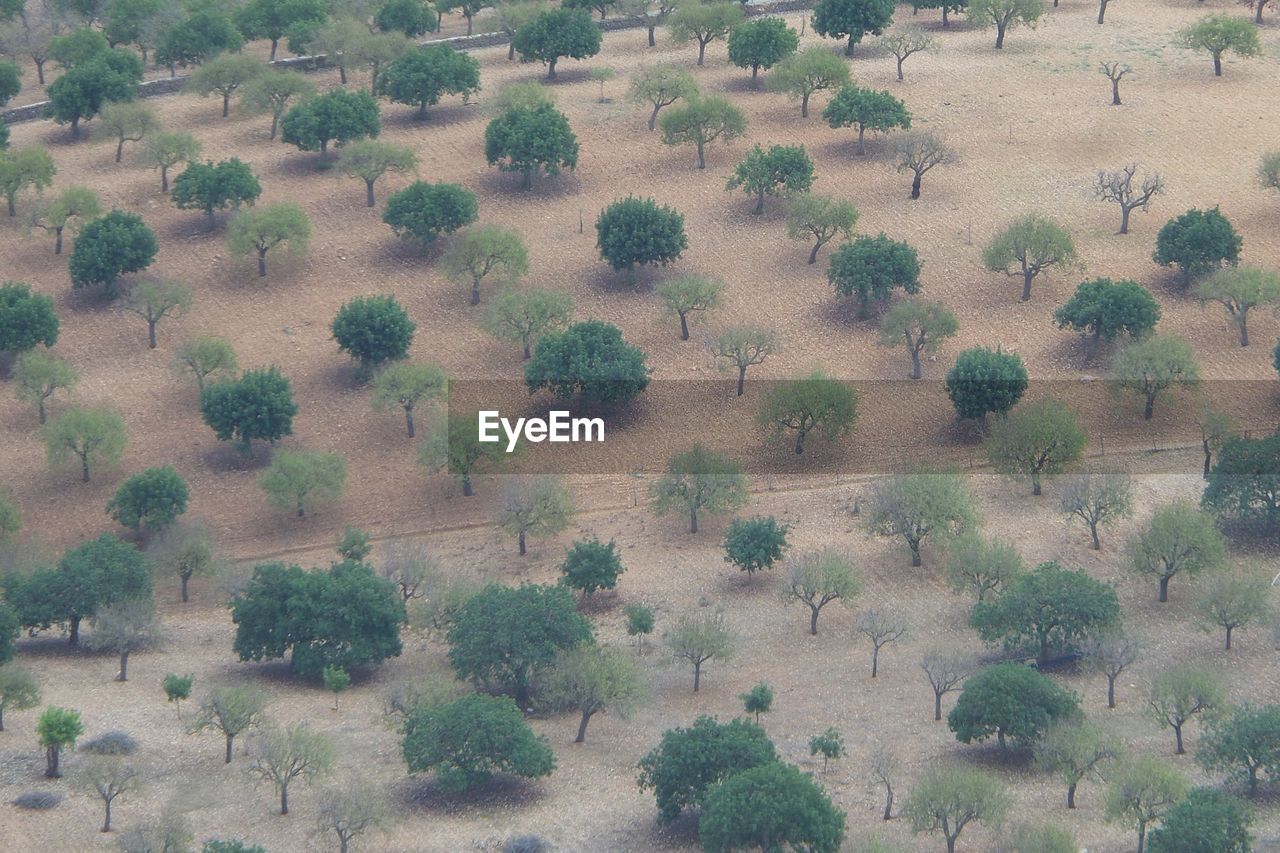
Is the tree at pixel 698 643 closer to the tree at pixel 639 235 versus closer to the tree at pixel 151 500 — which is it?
the tree at pixel 151 500

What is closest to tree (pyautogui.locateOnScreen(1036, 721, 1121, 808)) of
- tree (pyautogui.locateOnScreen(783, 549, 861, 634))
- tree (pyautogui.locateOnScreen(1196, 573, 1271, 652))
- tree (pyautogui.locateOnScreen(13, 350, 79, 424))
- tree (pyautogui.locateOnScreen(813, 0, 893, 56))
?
tree (pyautogui.locateOnScreen(1196, 573, 1271, 652))

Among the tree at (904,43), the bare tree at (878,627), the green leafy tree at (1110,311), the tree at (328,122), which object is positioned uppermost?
the tree at (328,122)

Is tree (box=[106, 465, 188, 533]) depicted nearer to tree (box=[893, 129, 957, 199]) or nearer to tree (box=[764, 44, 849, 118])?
tree (box=[893, 129, 957, 199])

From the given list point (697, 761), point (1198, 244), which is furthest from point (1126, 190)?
point (697, 761)

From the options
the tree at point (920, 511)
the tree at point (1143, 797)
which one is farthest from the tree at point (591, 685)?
the tree at point (1143, 797)

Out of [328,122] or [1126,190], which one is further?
[328,122]

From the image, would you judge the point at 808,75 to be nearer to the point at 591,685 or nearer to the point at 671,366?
the point at 671,366
